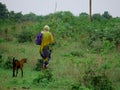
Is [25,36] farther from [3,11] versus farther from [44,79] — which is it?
[3,11]

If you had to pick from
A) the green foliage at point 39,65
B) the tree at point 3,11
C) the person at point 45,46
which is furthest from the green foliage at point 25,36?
the tree at point 3,11

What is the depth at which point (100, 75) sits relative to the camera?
38.3 feet

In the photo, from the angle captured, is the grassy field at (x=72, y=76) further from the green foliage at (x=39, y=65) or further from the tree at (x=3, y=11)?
the tree at (x=3, y=11)

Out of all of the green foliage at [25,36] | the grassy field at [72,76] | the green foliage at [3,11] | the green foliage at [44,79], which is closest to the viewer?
the grassy field at [72,76]

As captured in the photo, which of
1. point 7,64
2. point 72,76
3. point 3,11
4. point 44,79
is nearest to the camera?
point 44,79

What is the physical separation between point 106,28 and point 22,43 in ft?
17.7

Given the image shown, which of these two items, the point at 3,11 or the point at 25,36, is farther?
the point at 3,11

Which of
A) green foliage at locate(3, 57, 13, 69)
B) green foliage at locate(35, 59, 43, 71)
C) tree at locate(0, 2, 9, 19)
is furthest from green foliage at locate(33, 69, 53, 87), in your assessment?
tree at locate(0, 2, 9, 19)

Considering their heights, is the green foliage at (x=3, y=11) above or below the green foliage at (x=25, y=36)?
above

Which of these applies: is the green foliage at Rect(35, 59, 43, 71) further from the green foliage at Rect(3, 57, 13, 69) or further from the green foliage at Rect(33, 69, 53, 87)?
the green foliage at Rect(33, 69, 53, 87)

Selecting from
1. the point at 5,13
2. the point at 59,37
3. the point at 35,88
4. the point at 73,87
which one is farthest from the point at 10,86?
the point at 5,13

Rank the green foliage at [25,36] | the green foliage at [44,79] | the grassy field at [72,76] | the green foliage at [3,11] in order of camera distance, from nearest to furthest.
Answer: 1. the grassy field at [72,76]
2. the green foliage at [44,79]
3. the green foliage at [25,36]
4. the green foliage at [3,11]

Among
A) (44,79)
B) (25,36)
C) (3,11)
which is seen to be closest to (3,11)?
(3,11)

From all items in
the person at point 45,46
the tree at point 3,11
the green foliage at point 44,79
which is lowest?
the green foliage at point 44,79
